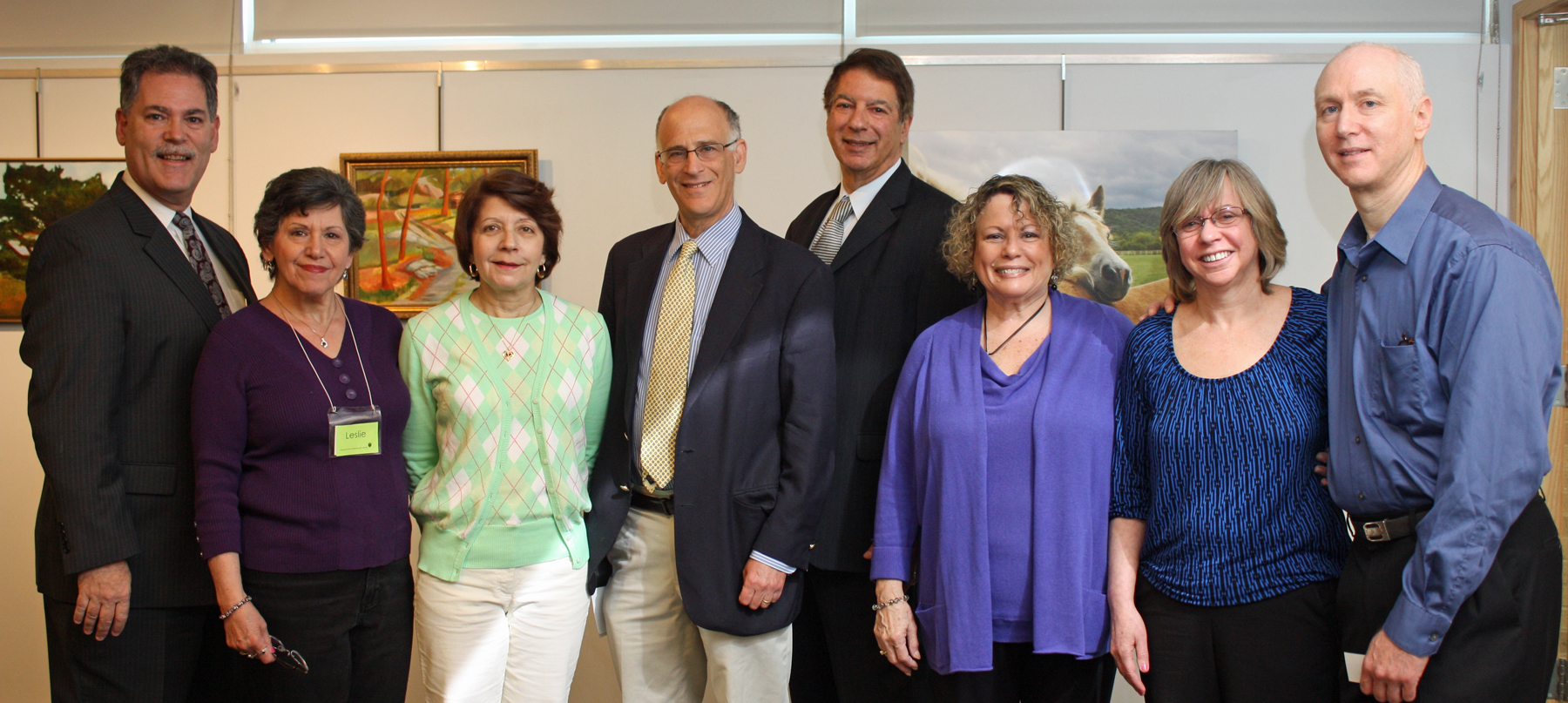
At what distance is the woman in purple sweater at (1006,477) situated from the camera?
2025mm

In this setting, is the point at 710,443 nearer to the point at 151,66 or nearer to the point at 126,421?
the point at 126,421

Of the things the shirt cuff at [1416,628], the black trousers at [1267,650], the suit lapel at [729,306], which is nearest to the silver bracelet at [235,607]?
the suit lapel at [729,306]

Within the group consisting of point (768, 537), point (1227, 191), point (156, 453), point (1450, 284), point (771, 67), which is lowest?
point (768, 537)

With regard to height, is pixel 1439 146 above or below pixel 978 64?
below

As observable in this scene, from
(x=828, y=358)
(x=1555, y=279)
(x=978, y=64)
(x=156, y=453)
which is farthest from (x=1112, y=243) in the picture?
(x=156, y=453)

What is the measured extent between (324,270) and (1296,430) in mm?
2251

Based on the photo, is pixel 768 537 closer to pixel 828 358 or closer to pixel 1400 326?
pixel 828 358

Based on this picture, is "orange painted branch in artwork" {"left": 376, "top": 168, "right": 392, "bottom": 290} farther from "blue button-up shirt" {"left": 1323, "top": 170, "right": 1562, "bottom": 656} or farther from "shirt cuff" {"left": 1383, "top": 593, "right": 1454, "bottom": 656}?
"shirt cuff" {"left": 1383, "top": 593, "right": 1454, "bottom": 656}

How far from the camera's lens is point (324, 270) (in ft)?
7.31

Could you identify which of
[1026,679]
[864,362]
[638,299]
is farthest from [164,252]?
[1026,679]

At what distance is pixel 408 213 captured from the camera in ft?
12.8

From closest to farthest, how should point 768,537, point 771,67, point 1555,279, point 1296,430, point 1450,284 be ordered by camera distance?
point 1450,284
point 1296,430
point 768,537
point 1555,279
point 771,67

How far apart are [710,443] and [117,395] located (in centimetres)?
143

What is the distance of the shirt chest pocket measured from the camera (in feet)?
5.62
